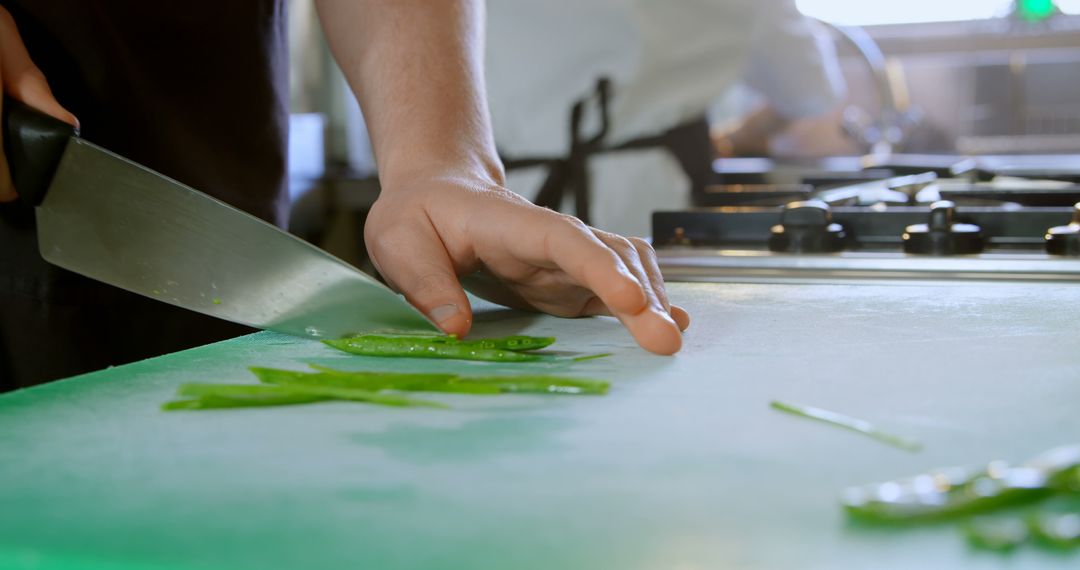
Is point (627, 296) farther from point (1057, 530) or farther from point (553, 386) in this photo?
point (1057, 530)

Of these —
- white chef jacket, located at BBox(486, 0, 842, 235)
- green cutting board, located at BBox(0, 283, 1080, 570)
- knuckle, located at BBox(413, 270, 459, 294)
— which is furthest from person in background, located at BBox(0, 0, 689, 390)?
white chef jacket, located at BBox(486, 0, 842, 235)

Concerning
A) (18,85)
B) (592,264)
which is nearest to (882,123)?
(592,264)

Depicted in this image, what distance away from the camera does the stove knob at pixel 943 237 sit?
130cm

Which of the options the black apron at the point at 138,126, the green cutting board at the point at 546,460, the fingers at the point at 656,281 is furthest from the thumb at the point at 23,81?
the fingers at the point at 656,281

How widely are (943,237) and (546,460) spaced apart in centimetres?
86

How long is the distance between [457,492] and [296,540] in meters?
0.08

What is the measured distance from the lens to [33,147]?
934 millimetres

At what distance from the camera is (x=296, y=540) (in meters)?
0.47

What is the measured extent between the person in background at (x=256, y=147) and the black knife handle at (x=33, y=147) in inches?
1.0

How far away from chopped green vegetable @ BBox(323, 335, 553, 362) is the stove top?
0.43 metres

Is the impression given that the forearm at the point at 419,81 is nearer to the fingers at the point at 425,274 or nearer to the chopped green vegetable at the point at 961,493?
the fingers at the point at 425,274

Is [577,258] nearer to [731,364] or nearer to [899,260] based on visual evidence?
[731,364]

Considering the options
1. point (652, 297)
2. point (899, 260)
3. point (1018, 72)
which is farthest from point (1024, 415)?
point (1018, 72)

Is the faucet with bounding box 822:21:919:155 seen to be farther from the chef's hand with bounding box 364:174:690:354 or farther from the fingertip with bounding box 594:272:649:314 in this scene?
the fingertip with bounding box 594:272:649:314
